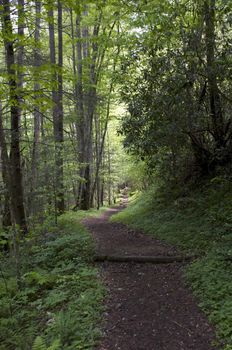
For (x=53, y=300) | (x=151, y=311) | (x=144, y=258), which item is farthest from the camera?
(x=144, y=258)

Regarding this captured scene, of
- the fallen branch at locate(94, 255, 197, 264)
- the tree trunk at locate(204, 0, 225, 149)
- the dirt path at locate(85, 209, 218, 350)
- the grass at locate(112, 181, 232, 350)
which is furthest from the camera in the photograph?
the tree trunk at locate(204, 0, 225, 149)

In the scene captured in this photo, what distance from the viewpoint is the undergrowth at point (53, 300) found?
3.62 m

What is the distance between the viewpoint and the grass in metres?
4.13

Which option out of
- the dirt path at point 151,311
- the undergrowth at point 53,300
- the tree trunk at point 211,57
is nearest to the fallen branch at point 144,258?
the dirt path at point 151,311

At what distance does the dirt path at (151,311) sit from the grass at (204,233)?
22cm

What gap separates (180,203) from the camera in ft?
30.3

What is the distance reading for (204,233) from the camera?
677cm

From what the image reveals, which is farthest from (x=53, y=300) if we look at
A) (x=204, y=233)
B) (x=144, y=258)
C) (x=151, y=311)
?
(x=204, y=233)

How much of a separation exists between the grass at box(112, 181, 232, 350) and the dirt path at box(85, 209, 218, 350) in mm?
219

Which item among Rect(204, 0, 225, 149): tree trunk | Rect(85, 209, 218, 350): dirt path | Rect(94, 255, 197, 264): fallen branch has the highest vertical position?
Rect(204, 0, 225, 149): tree trunk

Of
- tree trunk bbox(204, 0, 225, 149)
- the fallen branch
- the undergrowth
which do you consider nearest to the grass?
the fallen branch

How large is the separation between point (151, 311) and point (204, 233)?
3.06 m

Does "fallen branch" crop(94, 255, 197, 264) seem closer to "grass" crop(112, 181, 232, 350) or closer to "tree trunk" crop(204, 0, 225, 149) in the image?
"grass" crop(112, 181, 232, 350)

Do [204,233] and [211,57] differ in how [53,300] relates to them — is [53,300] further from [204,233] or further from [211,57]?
[211,57]
